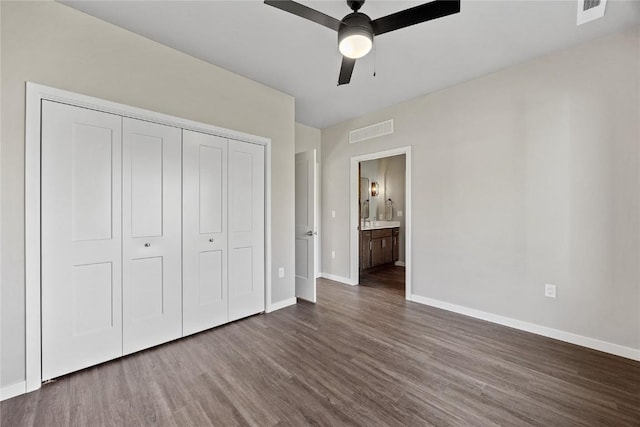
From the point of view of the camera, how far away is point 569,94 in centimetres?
248

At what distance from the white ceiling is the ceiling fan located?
10.7 inches

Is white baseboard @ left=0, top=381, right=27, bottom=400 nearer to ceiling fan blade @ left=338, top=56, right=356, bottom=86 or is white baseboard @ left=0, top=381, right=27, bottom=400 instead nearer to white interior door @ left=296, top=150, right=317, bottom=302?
white interior door @ left=296, top=150, right=317, bottom=302

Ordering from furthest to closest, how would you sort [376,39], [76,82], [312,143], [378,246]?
[378,246]
[312,143]
[376,39]
[76,82]

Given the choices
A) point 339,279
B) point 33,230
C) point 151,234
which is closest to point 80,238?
point 33,230

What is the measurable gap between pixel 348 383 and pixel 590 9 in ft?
10.5

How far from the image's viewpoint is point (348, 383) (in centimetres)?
189

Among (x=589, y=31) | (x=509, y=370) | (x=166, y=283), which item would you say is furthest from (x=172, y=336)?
(x=589, y=31)

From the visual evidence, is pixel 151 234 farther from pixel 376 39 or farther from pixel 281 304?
pixel 376 39

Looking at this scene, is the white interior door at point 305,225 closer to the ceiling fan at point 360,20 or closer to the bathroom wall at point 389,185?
the ceiling fan at point 360,20

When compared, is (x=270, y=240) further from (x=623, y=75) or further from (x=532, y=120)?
(x=623, y=75)

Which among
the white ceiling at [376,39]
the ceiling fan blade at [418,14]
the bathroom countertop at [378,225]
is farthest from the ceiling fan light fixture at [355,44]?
the bathroom countertop at [378,225]

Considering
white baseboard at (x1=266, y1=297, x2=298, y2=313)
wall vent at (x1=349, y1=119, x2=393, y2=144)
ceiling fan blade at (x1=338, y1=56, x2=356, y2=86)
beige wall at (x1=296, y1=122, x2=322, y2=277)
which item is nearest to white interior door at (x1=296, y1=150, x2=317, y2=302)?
white baseboard at (x1=266, y1=297, x2=298, y2=313)

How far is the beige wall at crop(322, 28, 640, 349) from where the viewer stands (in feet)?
7.37

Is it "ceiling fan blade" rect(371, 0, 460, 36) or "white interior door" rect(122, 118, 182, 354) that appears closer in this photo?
"ceiling fan blade" rect(371, 0, 460, 36)
